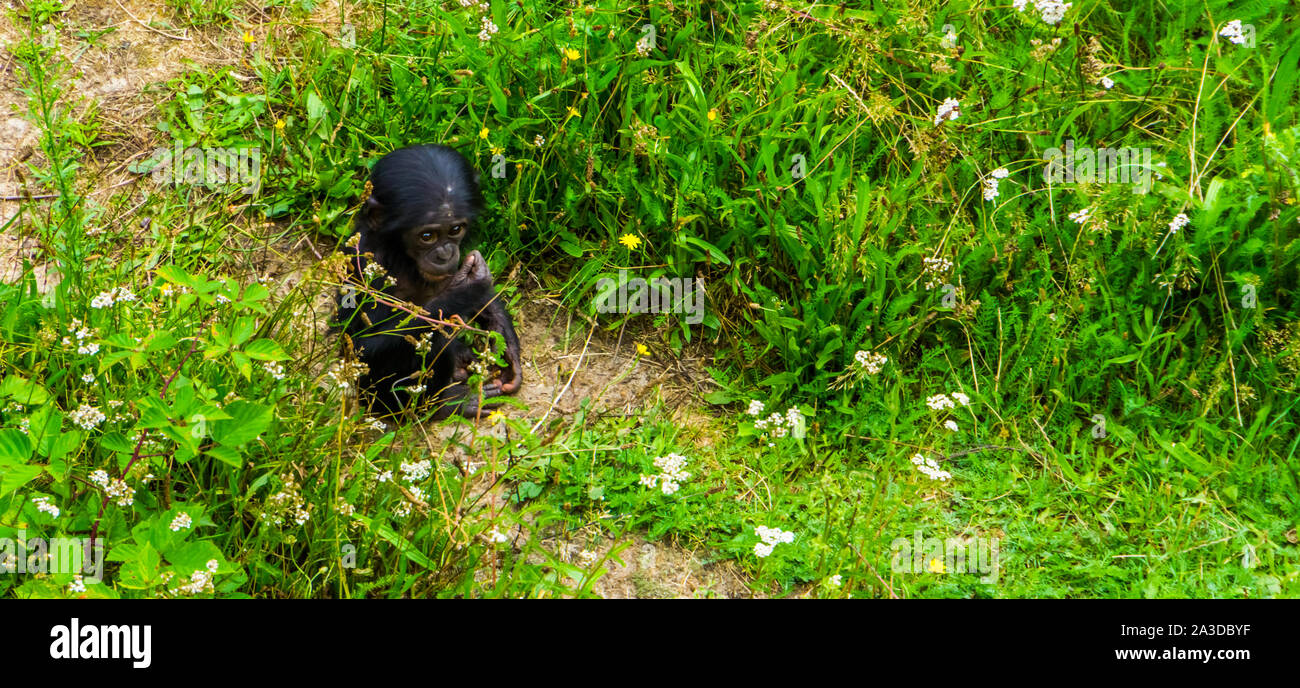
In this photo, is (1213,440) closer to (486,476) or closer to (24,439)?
(486,476)

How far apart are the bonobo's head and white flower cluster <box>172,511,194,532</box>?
5.84 ft

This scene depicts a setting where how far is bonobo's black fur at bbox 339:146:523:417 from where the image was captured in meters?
4.68

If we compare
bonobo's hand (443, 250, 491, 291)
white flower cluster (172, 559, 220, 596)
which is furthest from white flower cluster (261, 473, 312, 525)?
bonobo's hand (443, 250, 491, 291)

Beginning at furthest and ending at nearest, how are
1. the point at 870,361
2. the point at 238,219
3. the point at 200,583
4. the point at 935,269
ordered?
1. the point at 238,219
2. the point at 935,269
3. the point at 870,361
4. the point at 200,583

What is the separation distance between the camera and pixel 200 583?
3115 millimetres

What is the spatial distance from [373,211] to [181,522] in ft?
6.22

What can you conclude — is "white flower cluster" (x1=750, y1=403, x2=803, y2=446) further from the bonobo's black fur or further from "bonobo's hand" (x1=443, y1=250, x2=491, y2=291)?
"bonobo's hand" (x1=443, y1=250, x2=491, y2=291)

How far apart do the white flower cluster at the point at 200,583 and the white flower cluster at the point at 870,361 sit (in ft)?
8.35

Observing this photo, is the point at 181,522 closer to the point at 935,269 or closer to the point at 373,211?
the point at 373,211

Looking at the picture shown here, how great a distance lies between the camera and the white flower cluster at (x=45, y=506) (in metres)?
3.14

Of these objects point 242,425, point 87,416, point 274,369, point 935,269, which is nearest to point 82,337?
point 87,416

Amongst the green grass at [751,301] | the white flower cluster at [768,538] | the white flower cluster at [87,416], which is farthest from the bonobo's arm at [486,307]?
the white flower cluster at [87,416]

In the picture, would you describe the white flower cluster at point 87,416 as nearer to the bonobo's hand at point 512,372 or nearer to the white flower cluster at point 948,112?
the bonobo's hand at point 512,372
